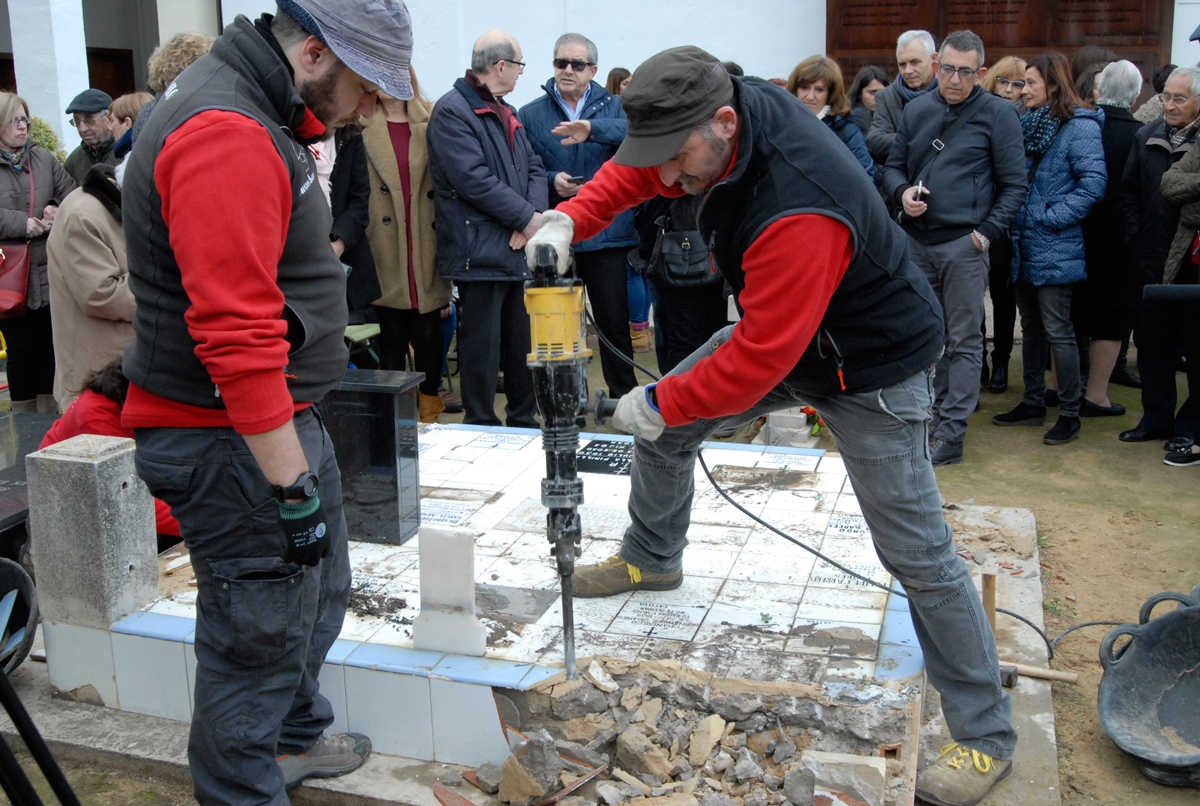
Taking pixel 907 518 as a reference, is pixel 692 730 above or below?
below

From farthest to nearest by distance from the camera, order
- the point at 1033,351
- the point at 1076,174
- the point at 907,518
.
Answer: the point at 1033,351
the point at 1076,174
the point at 907,518

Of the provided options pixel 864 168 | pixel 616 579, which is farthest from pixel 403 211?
pixel 616 579

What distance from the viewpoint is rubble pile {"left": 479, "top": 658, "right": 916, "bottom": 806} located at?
2881 millimetres

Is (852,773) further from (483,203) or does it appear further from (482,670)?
(483,203)

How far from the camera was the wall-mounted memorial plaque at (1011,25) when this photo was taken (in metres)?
8.66

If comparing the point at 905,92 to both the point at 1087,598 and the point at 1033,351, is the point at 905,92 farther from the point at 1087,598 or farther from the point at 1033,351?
the point at 1087,598

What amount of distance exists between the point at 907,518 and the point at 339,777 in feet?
5.78

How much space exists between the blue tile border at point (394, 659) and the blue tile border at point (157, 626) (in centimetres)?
54

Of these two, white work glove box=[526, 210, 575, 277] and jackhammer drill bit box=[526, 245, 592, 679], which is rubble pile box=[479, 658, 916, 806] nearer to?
jackhammer drill bit box=[526, 245, 592, 679]

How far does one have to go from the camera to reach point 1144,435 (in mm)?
6414

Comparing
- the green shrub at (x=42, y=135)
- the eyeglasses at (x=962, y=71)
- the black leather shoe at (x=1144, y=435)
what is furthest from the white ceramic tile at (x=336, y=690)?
the green shrub at (x=42, y=135)

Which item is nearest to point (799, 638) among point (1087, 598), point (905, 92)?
point (1087, 598)

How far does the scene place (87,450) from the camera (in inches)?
138

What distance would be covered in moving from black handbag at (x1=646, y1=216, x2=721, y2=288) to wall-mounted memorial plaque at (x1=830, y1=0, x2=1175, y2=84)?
3.84 m
